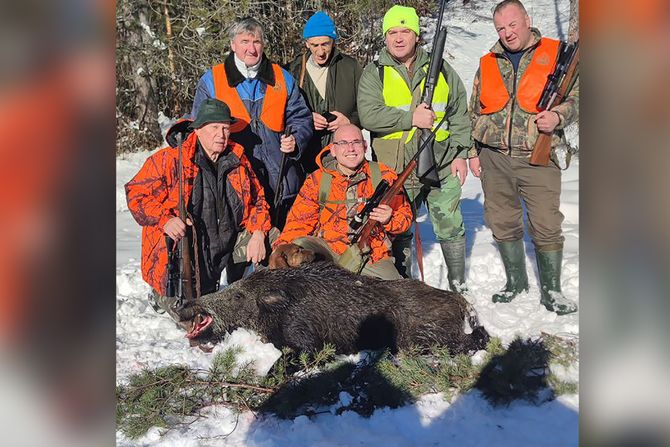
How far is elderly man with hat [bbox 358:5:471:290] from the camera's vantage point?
4.26 meters

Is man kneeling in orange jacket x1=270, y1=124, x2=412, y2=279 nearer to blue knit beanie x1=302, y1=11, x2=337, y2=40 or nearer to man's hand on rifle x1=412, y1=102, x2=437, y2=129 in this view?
man's hand on rifle x1=412, y1=102, x2=437, y2=129

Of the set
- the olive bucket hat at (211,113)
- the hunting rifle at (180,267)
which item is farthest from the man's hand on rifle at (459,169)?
the hunting rifle at (180,267)

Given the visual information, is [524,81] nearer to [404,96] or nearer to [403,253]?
[404,96]

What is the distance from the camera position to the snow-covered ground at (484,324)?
3.58 metres

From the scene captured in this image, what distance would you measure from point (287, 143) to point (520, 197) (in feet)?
5.00

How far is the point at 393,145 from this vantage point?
176 inches

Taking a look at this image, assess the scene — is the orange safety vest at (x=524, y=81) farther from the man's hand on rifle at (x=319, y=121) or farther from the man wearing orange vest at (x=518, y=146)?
the man's hand on rifle at (x=319, y=121)

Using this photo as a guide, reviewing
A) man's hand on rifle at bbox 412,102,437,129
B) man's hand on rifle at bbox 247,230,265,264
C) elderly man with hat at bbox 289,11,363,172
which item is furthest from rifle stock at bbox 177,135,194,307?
man's hand on rifle at bbox 412,102,437,129

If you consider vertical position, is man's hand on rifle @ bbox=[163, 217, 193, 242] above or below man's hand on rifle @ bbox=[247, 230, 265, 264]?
above

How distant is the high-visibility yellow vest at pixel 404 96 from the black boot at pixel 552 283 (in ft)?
3.13
